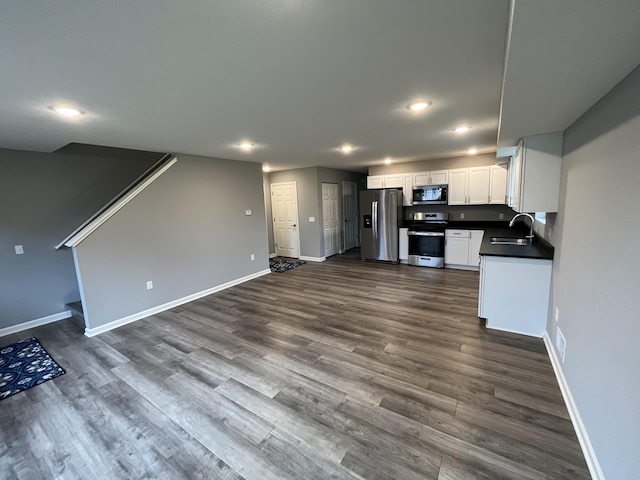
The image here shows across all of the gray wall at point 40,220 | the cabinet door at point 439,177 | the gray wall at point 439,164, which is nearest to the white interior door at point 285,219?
the gray wall at point 439,164

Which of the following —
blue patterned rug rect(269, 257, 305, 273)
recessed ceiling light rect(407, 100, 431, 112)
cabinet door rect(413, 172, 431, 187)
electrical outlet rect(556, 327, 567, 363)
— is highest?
recessed ceiling light rect(407, 100, 431, 112)

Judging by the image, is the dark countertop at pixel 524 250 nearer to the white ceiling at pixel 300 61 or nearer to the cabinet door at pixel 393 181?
the white ceiling at pixel 300 61

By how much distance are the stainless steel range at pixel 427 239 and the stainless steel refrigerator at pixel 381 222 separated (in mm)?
383

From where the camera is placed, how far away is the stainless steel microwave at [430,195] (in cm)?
594

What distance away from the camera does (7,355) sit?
307cm

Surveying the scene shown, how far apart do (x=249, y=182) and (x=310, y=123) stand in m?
2.88

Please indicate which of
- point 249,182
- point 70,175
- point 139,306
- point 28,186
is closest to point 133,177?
point 70,175

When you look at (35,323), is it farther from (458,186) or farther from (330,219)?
(458,186)

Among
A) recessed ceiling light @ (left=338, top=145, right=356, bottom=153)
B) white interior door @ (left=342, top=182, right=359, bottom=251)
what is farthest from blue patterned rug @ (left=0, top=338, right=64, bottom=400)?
white interior door @ (left=342, top=182, right=359, bottom=251)

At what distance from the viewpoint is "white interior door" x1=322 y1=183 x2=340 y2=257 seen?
277 inches

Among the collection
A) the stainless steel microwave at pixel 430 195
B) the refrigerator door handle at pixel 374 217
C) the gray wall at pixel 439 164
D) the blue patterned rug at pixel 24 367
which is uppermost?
the gray wall at pixel 439 164

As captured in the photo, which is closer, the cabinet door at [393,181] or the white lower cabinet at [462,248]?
the white lower cabinet at [462,248]

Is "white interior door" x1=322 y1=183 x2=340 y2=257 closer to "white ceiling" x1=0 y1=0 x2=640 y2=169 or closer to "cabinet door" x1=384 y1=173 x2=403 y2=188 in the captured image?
"cabinet door" x1=384 y1=173 x2=403 y2=188

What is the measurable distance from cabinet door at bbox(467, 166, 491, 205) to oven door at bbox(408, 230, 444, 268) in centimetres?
96
